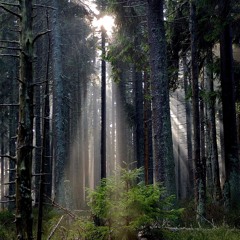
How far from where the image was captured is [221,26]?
404 inches

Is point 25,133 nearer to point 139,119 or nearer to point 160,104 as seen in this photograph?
point 160,104

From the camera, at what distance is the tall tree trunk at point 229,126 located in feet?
35.2

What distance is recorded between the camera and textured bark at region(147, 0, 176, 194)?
30.7ft

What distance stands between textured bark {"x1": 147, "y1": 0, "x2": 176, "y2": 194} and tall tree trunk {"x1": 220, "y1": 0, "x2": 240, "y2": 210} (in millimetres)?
2182

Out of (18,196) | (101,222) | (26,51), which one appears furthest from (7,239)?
(26,51)

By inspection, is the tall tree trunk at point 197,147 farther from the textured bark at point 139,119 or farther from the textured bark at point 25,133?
the textured bark at point 139,119

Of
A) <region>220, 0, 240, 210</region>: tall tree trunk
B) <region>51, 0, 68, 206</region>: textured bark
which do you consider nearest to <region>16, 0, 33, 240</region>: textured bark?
<region>220, 0, 240, 210</region>: tall tree trunk

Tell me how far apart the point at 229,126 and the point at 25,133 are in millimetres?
7997

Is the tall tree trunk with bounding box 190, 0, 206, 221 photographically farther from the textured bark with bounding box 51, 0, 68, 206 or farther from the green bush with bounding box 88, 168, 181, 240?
the textured bark with bounding box 51, 0, 68, 206

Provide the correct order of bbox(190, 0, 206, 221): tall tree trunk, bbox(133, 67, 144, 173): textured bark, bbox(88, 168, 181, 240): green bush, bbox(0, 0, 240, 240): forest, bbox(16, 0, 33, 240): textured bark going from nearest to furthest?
bbox(16, 0, 33, 240): textured bark
bbox(0, 0, 240, 240): forest
bbox(88, 168, 181, 240): green bush
bbox(190, 0, 206, 221): tall tree trunk
bbox(133, 67, 144, 173): textured bark

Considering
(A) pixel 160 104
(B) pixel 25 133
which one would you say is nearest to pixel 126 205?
(B) pixel 25 133

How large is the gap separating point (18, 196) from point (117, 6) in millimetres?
8140

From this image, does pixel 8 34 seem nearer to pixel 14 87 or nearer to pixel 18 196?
pixel 14 87

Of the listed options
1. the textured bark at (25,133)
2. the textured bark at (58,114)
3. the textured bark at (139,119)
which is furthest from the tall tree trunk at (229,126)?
the textured bark at (139,119)
